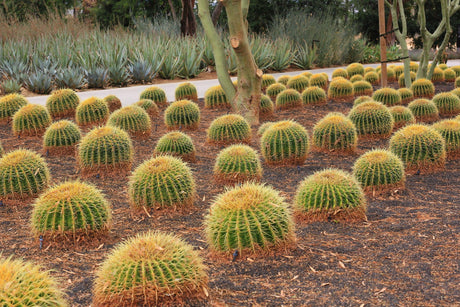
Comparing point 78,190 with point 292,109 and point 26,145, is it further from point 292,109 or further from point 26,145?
point 292,109

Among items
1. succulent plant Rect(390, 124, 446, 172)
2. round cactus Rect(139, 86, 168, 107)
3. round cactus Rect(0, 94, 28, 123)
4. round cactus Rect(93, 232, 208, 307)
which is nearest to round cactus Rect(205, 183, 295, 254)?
round cactus Rect(93, 232, 208, 307)

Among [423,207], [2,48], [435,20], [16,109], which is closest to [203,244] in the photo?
[423,207]

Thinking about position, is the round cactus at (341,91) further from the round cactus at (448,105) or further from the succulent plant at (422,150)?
the succulent plant at (422,150)

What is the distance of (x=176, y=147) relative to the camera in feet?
23.3

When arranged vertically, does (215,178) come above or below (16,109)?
below

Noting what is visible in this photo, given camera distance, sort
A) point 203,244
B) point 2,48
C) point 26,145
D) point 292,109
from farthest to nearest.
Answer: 1. point 2,48
2. point 292,109
3. point 26,145
4. point 203,244

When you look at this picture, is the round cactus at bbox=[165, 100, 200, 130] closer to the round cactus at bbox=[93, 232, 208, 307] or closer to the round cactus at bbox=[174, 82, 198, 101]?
the round cactus at bbox=[174, 82, 198, 101]

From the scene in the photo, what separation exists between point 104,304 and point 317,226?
2.13 meters

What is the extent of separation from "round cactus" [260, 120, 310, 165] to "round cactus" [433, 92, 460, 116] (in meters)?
4.00

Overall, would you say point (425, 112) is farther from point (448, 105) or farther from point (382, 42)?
point (382, 42)

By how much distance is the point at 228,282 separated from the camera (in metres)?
3.84

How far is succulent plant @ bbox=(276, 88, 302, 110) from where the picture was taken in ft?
34.8

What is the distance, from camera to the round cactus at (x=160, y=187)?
5.32m

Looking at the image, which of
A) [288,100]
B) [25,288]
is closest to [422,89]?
[288,100]
